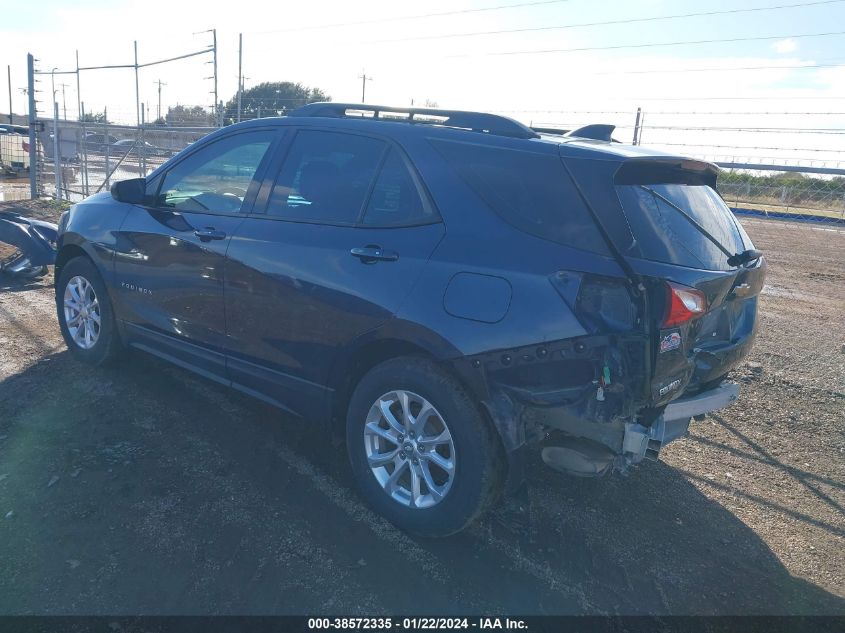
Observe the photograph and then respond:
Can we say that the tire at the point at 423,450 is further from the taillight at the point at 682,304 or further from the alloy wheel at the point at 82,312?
the alloy wheel at the point at 82,312

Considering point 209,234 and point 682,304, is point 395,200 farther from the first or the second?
point 682,304

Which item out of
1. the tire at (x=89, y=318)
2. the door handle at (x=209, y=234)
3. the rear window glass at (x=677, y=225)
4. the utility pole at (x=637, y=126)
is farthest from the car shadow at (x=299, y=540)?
the utility pole at (x=637, y=126)

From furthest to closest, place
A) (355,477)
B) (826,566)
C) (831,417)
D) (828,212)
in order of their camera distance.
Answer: (828,212) → (831,417) → (355,477) → (826,566)

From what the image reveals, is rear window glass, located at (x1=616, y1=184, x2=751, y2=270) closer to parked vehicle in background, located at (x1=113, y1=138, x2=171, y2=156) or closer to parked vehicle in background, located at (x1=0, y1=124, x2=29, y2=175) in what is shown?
parked vehicle in background, located at (x1=113, y1=138, x2=171, y2=156)

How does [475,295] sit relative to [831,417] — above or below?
above

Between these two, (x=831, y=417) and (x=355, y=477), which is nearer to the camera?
(x=355, y=477)

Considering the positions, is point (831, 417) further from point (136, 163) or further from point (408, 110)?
point (136, 163)

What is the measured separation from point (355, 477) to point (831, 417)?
3.74 m

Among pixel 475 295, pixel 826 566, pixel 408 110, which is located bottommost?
pixel 826 566

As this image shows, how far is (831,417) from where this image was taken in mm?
5133

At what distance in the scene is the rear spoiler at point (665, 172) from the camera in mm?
3082

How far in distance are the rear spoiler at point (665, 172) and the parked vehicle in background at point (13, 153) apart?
30111 mm

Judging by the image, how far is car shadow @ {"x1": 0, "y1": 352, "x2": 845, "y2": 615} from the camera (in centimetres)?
291

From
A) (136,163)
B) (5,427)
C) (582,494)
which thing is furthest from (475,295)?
(136,163)
